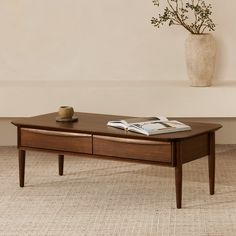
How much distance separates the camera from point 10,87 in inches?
225

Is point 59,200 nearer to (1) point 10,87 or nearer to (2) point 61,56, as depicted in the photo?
(1) point 10,87

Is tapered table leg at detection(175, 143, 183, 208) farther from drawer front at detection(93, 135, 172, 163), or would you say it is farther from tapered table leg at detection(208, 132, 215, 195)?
tapered table leg at detection(208, 132, 215, 195)

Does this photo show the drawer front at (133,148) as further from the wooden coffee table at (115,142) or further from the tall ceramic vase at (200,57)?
the tall ceramic vase at (200,57)

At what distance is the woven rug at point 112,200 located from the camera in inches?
150

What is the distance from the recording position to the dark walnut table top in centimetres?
412

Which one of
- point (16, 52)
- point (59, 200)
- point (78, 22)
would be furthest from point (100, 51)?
point (59, 200)

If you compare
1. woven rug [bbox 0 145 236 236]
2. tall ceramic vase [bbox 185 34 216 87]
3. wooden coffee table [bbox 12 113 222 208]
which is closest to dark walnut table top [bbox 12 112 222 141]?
wooden coffee table [bbox 12 113 222 208]

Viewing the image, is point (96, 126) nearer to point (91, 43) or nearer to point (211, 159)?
point (211, 159)

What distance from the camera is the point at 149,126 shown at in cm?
421

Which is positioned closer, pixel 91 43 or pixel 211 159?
pixel 211 159

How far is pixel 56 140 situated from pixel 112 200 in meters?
0.51

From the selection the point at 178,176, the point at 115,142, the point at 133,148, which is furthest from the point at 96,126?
the point at 178,176

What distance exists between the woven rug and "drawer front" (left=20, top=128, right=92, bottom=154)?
294 millimetres

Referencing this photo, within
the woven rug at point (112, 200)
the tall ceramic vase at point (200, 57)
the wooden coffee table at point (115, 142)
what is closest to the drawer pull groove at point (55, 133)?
the wooden coffee table at point (115, 142)
